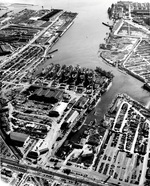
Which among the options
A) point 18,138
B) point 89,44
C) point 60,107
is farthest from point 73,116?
point 89,44

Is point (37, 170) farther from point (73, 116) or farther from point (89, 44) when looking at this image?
point (89, 44)

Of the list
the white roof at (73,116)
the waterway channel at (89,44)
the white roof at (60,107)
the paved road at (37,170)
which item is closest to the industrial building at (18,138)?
the paved road at (37,170)

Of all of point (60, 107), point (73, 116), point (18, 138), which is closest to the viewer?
point (18, 138)

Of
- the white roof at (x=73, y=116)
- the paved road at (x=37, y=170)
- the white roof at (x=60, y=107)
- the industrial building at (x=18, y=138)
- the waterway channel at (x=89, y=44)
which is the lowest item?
the paved road at (x=37, y=170)

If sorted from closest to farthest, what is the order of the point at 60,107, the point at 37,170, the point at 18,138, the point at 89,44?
the point at 37,170, the point at 18,138, the point at 60,107, the point at 89,44

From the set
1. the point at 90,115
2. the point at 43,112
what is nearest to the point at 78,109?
the point at 90,115

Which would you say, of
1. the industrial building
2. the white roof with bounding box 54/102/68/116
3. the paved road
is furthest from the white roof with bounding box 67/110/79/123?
the paved road

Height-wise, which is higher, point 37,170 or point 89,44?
point 89,44

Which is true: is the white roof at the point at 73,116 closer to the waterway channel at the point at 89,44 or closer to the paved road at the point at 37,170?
the waterway channel at the point at 89,44

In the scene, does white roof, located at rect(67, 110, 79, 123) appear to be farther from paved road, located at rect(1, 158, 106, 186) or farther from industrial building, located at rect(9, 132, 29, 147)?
paved road, located at rect(1, 158, 106, 186)
